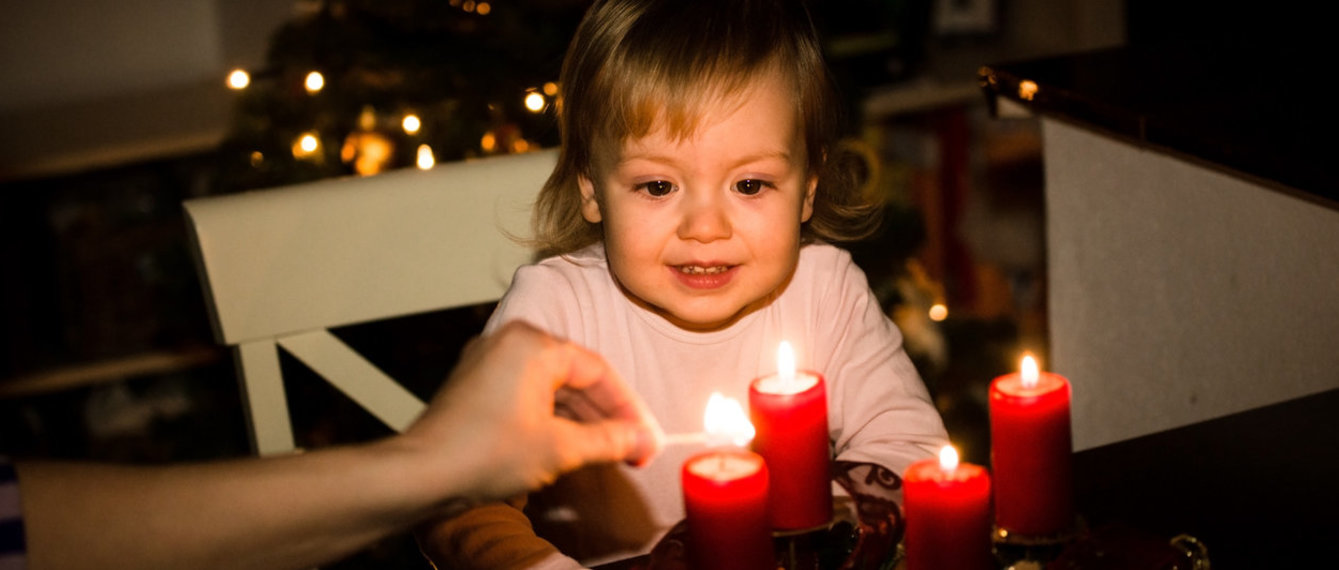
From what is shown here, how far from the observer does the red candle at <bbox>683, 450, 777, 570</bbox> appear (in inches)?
29.5

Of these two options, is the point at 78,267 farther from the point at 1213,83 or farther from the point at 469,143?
the point at 1213,83

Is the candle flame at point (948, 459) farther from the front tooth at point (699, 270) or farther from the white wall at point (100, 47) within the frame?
the white wall at point (100, 47)

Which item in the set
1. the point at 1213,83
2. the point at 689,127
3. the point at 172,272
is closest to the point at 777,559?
the point at 689,127

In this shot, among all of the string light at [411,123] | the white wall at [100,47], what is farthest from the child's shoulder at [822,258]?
the white wall at [100,47]

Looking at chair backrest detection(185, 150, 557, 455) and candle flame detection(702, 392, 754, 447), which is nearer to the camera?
candle flame detection(702, 392, 754, 447)

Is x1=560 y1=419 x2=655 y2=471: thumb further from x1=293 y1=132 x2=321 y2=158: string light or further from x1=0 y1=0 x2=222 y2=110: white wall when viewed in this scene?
x1=0 y1=0 x2=222 y2=110: white wall

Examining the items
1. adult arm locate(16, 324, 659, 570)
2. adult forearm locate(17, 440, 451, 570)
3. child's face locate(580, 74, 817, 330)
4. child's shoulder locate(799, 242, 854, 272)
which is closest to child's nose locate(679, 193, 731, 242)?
child's face locate(580, 74, 817, 330)

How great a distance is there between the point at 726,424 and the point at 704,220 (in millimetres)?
341

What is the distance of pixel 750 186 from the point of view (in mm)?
→ 1224

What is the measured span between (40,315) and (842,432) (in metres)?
2.17

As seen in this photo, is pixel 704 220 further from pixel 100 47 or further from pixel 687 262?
pixel 100 47

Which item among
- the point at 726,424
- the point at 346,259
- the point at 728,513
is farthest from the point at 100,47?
the point at 728,513

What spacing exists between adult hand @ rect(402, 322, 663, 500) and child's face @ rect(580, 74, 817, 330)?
349 mm

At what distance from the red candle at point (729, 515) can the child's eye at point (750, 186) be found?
1.59ft
